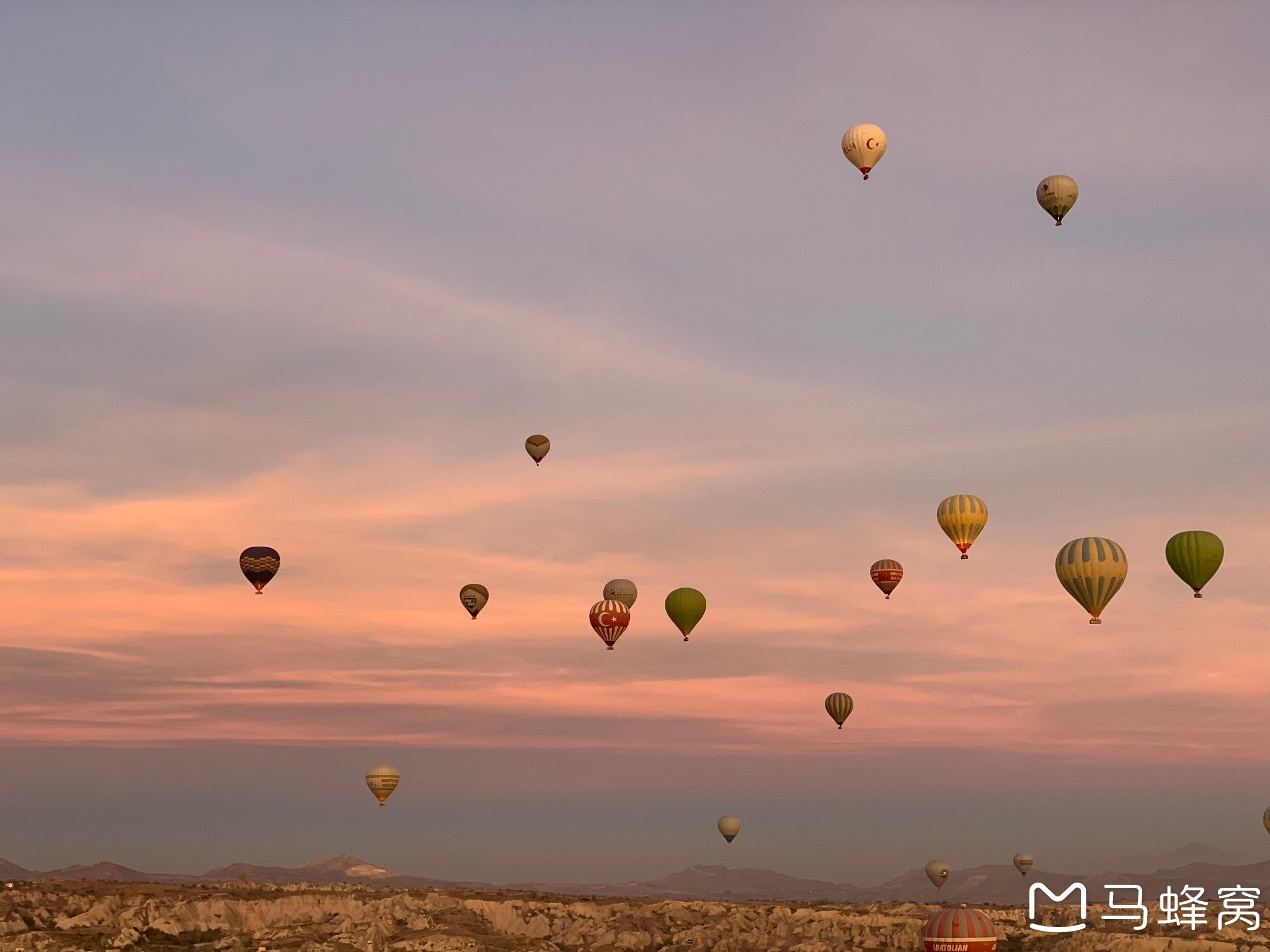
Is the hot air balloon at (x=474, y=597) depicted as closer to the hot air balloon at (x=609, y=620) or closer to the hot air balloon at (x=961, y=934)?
the hot air balloon at (x=609, y=620)

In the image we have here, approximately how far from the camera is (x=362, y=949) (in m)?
126

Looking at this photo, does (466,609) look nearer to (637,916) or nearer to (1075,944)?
(637,916)

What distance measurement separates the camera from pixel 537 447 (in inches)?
6107

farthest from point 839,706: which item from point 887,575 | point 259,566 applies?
point 259,566

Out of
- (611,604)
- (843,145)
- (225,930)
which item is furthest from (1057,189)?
(225,930)

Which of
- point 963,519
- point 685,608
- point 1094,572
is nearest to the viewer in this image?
point 1094,572

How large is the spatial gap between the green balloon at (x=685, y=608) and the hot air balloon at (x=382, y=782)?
35678 mm

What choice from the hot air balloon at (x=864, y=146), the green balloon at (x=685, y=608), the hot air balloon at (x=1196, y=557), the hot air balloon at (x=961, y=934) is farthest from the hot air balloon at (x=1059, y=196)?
the hot air balloon at (x=961, y=934)

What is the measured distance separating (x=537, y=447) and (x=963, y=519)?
156 feet

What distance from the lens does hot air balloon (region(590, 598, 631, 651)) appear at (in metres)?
147

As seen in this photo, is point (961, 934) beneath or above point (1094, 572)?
beneath

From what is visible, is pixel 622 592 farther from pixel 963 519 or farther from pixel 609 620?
pixel 963 519

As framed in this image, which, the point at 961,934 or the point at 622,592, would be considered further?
the point at 622,592

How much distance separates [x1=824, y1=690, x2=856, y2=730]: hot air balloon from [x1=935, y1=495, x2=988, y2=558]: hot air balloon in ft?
129
